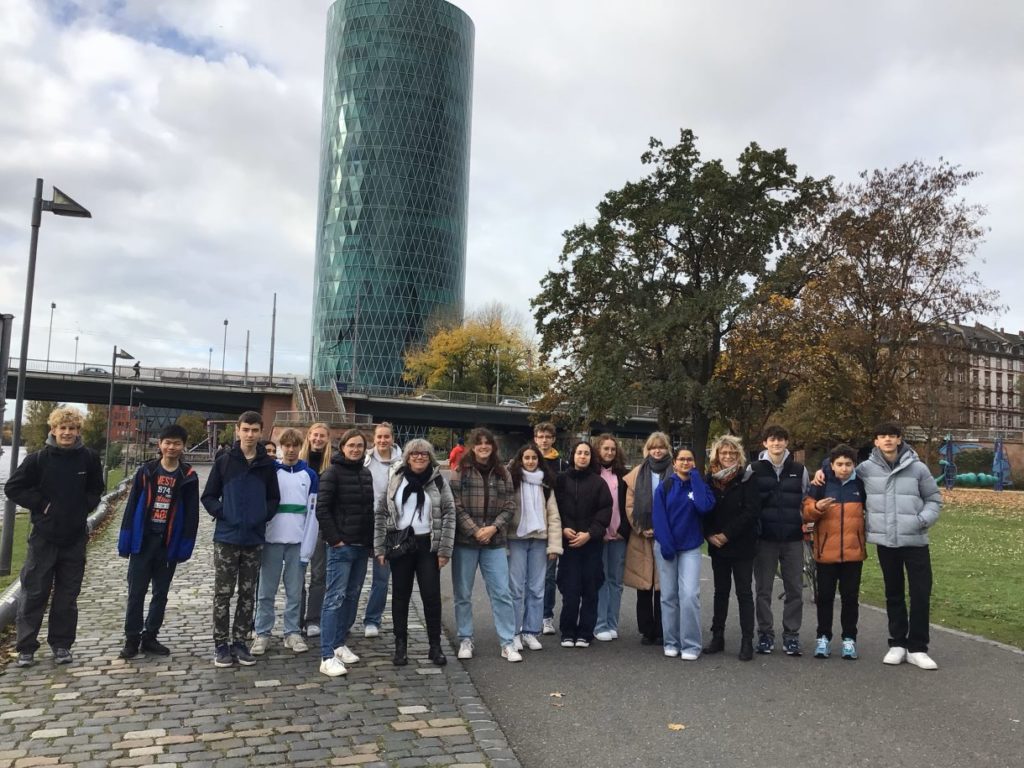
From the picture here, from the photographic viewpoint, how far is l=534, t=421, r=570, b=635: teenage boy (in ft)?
24.9

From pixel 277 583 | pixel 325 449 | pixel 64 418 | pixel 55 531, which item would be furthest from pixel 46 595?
pixel 325 449

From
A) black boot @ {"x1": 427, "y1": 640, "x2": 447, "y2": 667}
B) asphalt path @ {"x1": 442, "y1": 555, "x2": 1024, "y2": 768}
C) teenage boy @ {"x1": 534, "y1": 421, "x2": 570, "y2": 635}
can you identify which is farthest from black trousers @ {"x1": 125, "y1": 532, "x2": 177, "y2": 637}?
teenage boy @ {"x1": 534, "y1": 421, "x2": 570, "y2": 635}

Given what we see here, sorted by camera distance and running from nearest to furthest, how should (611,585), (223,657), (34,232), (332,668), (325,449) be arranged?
(332,668) → (223,657) → (611,585) → (325,449) → (34,232)

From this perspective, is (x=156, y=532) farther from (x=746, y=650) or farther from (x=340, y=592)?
(x=746, y=650)

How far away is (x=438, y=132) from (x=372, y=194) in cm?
1459

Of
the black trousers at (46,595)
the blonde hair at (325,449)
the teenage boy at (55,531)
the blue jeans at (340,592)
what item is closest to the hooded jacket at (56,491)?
the teenage boy at (55,531)

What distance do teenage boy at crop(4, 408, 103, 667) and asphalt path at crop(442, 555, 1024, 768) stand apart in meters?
3.09

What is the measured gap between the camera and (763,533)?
23.2ft

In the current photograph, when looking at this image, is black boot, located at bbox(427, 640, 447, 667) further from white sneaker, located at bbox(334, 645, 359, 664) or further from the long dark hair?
Result: the long dark hair

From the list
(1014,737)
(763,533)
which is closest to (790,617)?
(763,533)

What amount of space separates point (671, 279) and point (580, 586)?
27.8 meters

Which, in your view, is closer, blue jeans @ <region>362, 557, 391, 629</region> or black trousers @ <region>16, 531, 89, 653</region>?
black trousers @ <region>16, 531, 89, 653</region>

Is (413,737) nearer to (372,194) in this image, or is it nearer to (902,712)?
(902,712)

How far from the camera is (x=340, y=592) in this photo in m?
6.55
